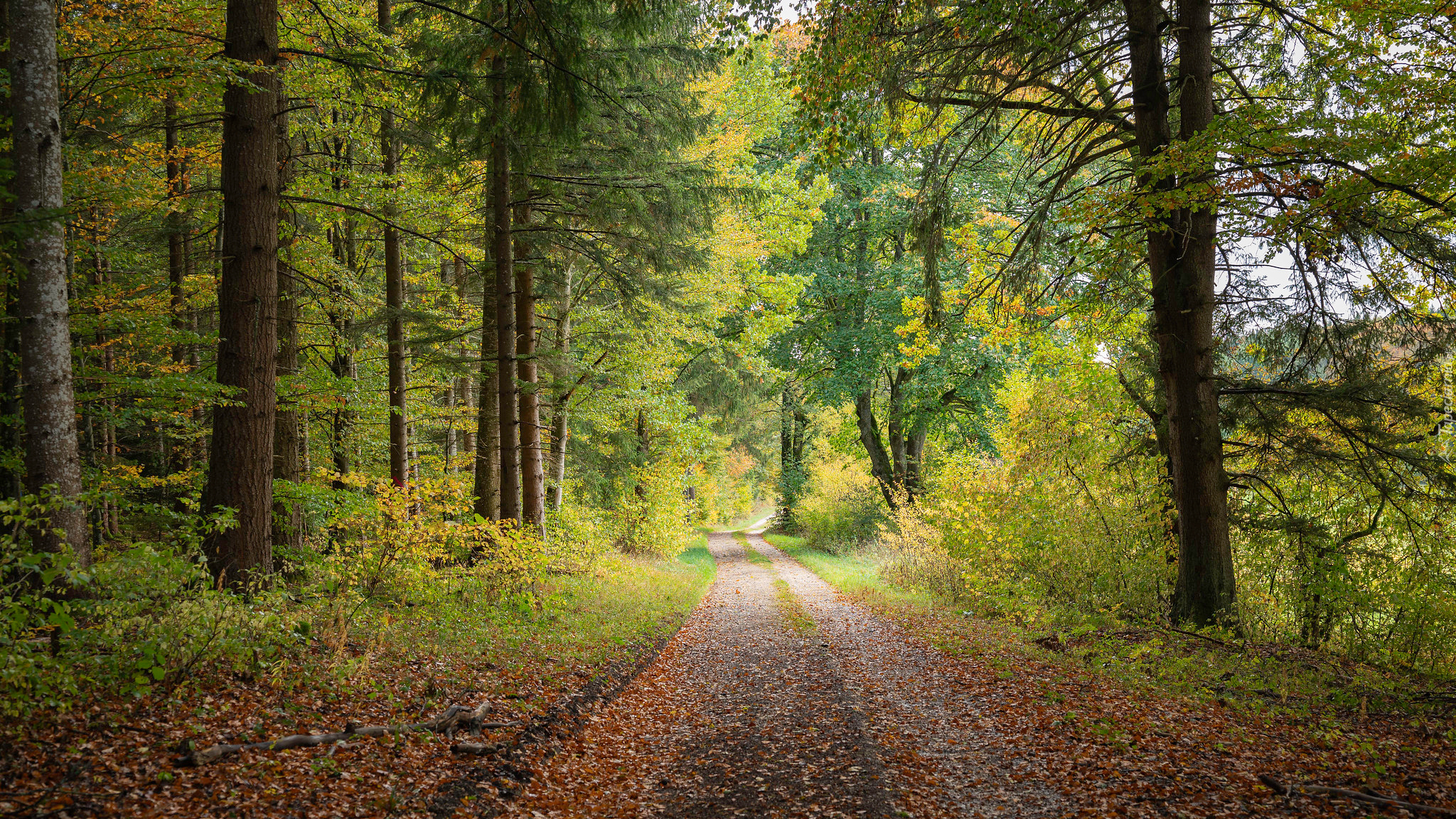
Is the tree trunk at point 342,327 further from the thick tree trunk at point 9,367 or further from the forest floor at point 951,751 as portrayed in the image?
the forest floor at point 951,751

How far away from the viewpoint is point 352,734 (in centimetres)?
482

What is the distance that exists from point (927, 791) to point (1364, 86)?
7.51 metres

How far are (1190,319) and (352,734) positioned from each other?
9555 millimetres

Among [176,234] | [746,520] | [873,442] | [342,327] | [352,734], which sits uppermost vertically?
[176,234]

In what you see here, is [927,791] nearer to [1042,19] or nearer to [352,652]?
[352,652]

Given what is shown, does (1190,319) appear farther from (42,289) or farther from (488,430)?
(42,289)

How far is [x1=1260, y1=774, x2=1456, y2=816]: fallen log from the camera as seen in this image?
407 centimetres

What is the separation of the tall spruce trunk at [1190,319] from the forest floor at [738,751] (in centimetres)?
214

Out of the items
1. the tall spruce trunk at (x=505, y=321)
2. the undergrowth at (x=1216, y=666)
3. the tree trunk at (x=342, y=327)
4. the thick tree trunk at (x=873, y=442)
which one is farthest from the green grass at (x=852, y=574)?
the tree trunk at (x=342, y=327)

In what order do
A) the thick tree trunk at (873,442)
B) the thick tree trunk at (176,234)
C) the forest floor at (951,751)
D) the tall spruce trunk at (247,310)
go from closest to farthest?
the forest floor at (951,751), the tall spruce trunk at (247,310), the thick tree trunk at (176,234), the thick tree trunk at (873,442)

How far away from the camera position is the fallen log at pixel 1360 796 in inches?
160

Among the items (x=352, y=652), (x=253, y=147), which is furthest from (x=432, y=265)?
(x=352, y=652)

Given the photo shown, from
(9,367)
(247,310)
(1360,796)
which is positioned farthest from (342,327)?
(1360,796)

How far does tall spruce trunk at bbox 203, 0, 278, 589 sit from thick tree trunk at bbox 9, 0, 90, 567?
944 millimetres
